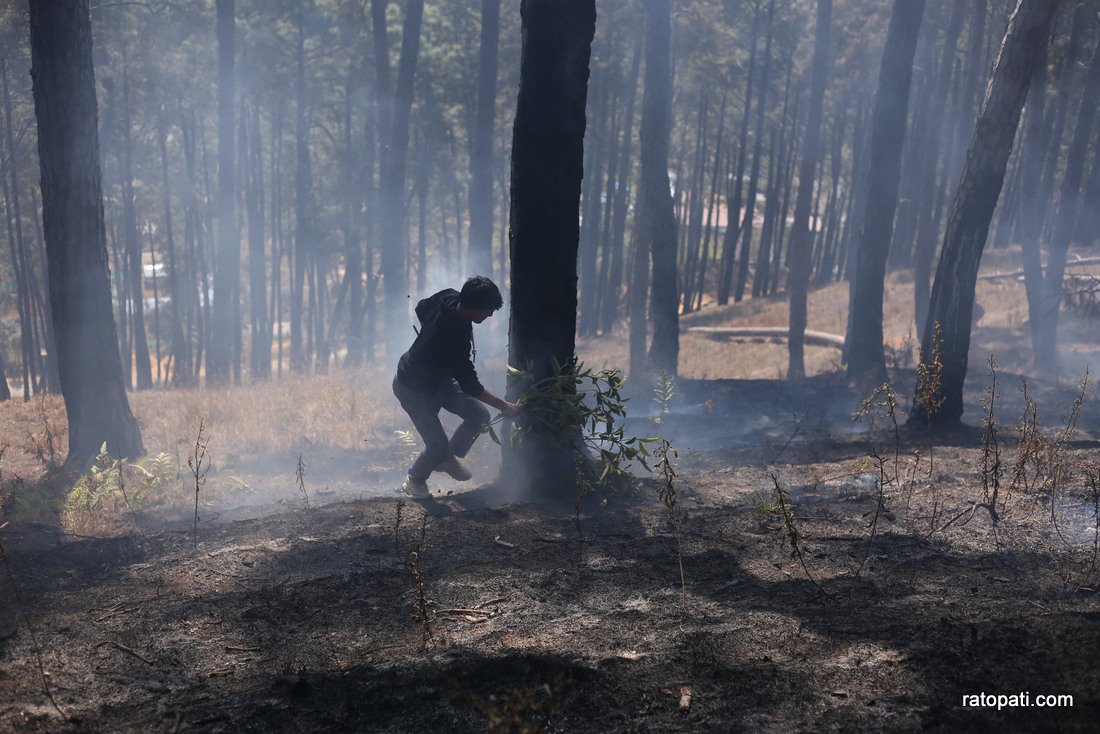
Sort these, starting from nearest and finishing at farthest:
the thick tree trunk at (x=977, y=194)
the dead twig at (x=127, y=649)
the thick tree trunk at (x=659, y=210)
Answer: the dead twig at (x=127, y=649) → the thick tree trunk at (x=977, y=194) → the thick tree trunk at (x=659, y=210)

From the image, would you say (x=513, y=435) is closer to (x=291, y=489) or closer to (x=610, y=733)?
(x=610, y=733)

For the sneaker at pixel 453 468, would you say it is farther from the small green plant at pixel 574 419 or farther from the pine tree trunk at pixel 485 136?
the pine tree trunk at pixel 485 136

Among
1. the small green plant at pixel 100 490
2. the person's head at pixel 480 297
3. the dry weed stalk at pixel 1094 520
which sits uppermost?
the person's head at pixel 480 297

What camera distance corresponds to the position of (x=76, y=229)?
9.94 metres

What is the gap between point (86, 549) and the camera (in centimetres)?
574

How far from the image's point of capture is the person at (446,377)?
21.7ft

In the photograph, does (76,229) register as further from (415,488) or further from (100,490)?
(415,488)

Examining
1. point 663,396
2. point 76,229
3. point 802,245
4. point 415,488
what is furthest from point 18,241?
point 415,488

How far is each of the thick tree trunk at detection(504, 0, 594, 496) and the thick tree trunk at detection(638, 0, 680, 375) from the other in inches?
417

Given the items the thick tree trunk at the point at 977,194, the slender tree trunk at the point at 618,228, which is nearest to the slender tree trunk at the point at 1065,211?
the thick tree trunk at the point at 977,194

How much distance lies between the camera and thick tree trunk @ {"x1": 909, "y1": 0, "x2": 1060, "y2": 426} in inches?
346

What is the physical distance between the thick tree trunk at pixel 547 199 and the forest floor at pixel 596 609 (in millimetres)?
495

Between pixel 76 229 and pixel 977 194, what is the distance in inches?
394

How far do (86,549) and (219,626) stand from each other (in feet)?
7.43
